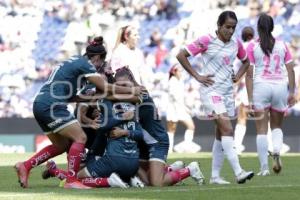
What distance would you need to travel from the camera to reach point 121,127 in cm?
1029

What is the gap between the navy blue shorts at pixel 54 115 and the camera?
10266 mm

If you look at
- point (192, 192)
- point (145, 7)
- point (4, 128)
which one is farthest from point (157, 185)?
point (145, 7)

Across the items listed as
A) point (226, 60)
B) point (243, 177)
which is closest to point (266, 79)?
point (226, 60)

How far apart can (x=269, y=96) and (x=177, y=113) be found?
29.0ft

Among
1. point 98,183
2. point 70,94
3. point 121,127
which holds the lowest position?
point 98,183

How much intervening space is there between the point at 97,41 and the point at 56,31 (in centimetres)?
1625

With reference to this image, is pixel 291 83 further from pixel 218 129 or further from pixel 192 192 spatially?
pixel 192 192

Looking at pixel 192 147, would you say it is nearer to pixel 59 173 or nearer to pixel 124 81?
pixel 59 173

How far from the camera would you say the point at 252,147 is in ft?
71.1

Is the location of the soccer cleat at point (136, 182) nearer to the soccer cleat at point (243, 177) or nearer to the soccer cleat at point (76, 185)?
the soccer cleat at point (76, 185)

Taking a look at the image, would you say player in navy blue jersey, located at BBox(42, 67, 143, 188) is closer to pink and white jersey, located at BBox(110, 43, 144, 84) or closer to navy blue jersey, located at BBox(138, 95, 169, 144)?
navy blue jersey, located at BBox(138, 95, 169, 144)

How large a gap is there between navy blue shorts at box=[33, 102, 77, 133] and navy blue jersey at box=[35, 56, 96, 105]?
6 cm

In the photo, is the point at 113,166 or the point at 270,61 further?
the point at 270,61

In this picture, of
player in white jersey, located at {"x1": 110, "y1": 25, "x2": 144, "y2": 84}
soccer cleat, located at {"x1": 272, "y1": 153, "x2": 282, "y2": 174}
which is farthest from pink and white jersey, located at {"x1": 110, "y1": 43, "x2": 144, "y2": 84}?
soccer cleat, located at {"x1": 272, "y1": 153, "x2": 282, "y2": 174}
